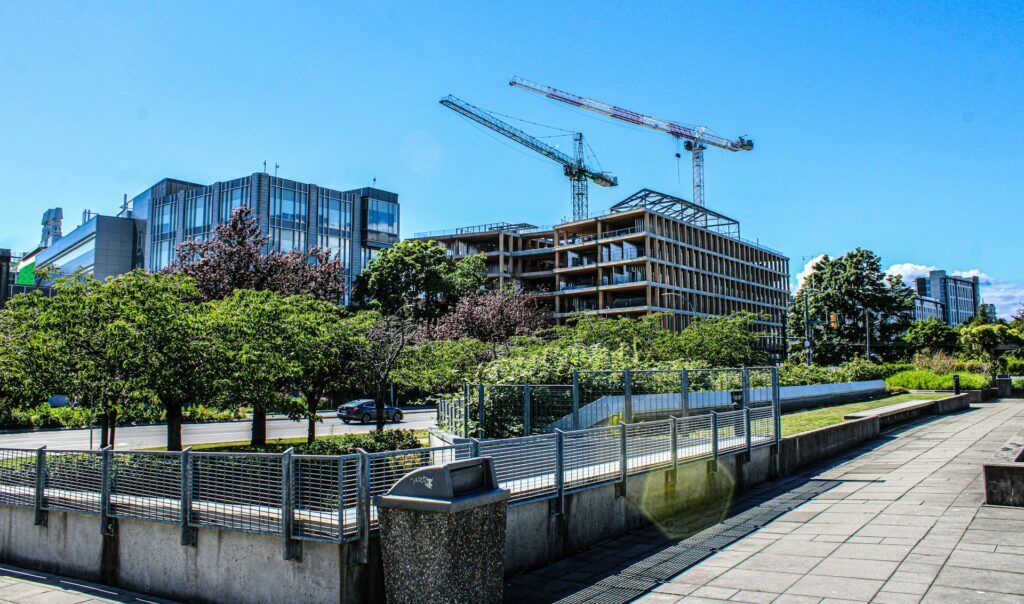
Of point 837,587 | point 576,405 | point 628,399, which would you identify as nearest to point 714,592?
→ point 837,587

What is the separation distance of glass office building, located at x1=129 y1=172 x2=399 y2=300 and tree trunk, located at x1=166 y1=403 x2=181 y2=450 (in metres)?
48.1

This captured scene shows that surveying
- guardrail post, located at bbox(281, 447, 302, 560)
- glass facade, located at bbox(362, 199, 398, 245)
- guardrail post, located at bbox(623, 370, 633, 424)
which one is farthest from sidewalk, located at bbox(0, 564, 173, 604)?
glass facade, located at bbox(362, 199, 398, 245)

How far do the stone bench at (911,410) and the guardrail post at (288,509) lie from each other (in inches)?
712

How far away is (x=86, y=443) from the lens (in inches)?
1081

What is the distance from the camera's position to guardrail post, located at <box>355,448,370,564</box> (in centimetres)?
623

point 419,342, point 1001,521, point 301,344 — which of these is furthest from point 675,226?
point 1001,521

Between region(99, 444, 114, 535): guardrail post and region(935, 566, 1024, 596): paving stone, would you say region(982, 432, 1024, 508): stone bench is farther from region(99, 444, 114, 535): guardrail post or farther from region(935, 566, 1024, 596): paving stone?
region(99, 444, 114, 535): guardrail post

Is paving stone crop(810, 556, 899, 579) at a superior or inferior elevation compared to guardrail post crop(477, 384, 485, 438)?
inferior

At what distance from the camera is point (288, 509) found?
6.52 m

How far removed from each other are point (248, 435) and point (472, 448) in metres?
26.3

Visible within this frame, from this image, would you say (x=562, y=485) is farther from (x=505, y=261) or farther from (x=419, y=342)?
(x=505, y=261)

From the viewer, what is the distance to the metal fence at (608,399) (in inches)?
522

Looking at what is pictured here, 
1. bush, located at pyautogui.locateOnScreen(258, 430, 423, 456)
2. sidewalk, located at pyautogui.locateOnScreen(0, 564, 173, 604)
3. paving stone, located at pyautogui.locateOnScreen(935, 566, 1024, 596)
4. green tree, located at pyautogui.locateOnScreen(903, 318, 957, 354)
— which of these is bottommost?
sidewalk, located at pyautogui.locateOnScreen(0, 564, 173, 604)

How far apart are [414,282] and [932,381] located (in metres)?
38.8
